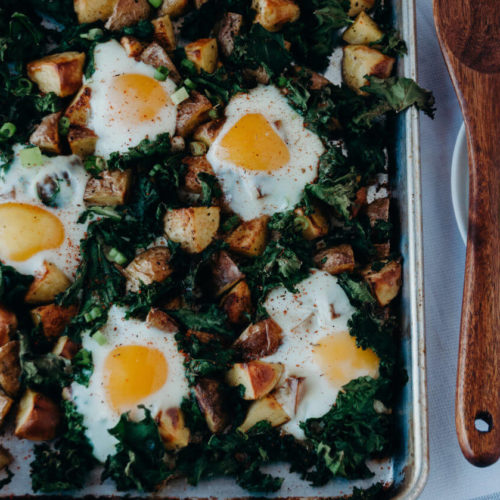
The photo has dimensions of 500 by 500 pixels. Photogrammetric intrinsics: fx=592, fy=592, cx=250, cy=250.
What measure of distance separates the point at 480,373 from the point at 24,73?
2.24m

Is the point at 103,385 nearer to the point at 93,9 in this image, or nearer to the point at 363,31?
the point at 93,9

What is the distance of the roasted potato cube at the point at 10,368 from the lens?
7.11 feet

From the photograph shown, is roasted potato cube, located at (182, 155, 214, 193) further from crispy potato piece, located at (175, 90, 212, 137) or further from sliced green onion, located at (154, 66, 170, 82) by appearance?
sliced green onion, located at (154, 66, 170, 82)

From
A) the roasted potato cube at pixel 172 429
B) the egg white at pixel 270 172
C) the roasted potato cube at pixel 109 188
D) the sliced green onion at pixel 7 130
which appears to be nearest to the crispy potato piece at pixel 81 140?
the roasted potato cube at pixel 109 188

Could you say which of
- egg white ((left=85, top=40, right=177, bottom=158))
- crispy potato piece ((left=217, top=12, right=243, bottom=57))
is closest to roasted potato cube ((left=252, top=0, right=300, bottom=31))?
crispy potato piece ((left=217, top=12, right=243, bottom=57))

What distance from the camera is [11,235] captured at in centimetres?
227

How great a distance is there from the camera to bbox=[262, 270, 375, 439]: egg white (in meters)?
2.30

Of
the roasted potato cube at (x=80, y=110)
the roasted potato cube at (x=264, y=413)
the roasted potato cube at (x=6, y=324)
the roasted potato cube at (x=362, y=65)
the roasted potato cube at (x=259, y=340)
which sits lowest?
the roasted potato cube at (x=264, y=413)

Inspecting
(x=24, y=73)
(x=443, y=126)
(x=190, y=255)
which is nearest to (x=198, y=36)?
(x=24, y=73)

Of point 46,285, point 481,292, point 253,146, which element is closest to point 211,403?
point 46,285

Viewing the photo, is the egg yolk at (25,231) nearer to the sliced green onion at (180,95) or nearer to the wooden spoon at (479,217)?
the sliced green onion at (180,95)

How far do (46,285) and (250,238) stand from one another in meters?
0.82

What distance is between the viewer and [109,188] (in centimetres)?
240

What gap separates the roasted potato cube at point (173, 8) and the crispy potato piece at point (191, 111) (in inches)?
16.6
